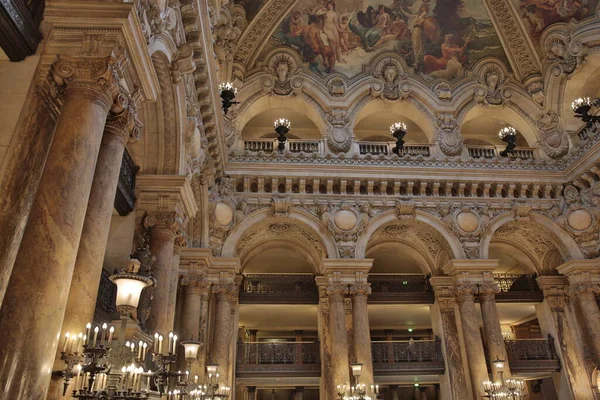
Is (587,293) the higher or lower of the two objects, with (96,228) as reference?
higher

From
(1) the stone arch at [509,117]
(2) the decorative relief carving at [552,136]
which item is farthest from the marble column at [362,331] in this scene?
(2) the decorative relief carving at [552,136]

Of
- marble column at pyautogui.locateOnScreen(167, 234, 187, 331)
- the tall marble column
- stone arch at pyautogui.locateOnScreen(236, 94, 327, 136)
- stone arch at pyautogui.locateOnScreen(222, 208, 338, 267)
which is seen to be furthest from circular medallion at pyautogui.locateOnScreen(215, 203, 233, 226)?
the tall marble column

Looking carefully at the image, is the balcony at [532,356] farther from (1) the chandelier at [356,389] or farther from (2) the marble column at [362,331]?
(1) the chandelier at [356,389]

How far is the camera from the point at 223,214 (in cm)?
1484

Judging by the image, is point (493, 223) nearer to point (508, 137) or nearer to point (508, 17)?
point (508, 137)

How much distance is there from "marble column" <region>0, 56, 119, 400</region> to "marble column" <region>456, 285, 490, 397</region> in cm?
1212

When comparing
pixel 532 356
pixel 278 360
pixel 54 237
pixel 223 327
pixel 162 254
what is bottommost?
pixel 54 237

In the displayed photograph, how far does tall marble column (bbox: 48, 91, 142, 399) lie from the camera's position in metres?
5.45

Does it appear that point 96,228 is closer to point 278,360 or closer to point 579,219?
point 278,360

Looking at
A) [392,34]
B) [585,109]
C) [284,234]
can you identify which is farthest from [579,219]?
[284,234]

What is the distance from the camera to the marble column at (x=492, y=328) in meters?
13.9

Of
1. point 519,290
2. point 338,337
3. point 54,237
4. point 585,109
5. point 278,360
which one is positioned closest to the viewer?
point 54,237

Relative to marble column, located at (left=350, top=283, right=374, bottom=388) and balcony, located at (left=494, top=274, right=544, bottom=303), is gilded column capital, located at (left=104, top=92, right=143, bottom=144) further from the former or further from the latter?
balcony, located at (left=494, top=274, right=544, bottom=303)

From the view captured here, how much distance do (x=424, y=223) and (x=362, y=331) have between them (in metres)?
4.15
